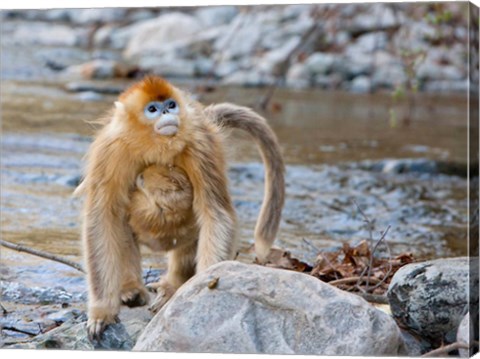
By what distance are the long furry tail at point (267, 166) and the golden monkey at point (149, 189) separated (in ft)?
1.50

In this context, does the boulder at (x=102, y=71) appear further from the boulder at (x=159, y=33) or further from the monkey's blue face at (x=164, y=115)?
the monkey's blue face at (x=164, y=115)

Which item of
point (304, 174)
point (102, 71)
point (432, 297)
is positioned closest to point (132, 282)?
point (432, 297)

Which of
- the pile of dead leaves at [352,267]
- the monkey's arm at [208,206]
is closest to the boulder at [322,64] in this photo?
the pile of dead leaves at [352,267]

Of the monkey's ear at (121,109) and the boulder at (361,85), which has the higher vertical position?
the monkey's ear at (121,109)

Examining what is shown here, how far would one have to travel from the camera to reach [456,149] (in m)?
9.39

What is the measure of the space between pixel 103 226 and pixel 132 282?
0.32 meters

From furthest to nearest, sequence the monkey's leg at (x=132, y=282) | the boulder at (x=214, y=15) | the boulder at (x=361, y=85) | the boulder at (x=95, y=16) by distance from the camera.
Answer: the boulder at (x=95, y=16) < the boulder at (x=214, y=15) < the boulder at (x=361, y=85) < the monkey's leg at (x=132, y=282)

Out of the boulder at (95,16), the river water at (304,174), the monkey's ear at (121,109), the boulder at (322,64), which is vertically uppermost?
the monkey's ear at (121,109)

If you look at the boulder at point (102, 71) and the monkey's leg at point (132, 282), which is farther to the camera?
the boulder at point (102, 71)

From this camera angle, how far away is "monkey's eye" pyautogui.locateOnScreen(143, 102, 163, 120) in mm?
3896

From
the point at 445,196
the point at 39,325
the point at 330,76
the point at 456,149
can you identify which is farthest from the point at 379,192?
the point at 330,76

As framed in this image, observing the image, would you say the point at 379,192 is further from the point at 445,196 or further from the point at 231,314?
the point at 231,314

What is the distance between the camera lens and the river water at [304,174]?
19.4 feet

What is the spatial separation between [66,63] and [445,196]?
7.27 meters
